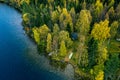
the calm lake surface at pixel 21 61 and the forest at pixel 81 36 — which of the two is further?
the calm lake surface at pixel 21 61

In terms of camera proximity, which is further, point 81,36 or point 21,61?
point 81,36

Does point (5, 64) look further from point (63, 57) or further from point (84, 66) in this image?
point (84, 66)

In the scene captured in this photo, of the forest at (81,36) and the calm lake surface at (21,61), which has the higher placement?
the forest at (81,36)

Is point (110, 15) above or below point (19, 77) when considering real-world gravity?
above

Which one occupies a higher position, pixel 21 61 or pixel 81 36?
pixel 81 36

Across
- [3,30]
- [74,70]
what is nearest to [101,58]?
[74,70]
